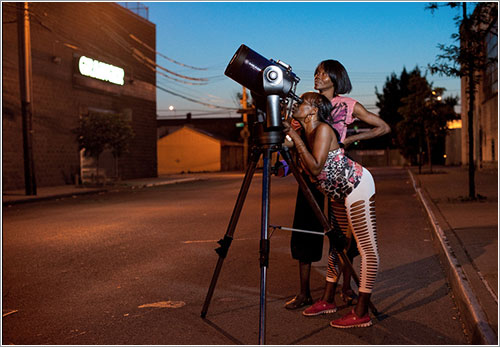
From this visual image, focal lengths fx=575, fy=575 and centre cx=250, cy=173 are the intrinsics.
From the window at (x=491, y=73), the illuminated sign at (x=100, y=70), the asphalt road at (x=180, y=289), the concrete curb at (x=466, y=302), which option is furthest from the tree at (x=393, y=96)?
the concrete curb at (x=466, y=302)

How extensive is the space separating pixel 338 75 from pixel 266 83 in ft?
3.25

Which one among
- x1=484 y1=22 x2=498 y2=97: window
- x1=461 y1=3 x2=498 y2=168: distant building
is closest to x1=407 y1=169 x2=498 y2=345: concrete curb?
x1=461 y1=3 x2=498 y2=168: distant building

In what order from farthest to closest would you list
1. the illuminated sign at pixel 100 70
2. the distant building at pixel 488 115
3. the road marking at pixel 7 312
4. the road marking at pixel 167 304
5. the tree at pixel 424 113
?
the tree at pixel 424 113, the illuminated sign at pixel 100 70, the distant building at pixel 488 115, the road marking at pixel 167 304, the road marking at pixel 7 312

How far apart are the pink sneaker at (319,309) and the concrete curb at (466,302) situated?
1.01 meters

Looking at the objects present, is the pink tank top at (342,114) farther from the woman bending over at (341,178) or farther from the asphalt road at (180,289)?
the asphalt road at (180,289)

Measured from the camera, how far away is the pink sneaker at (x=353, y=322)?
4152mm

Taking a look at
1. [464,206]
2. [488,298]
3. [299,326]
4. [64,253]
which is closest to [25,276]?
[64,253]

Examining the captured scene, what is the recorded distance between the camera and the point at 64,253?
24.9ft

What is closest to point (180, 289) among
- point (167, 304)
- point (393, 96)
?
Answer: point (167, 304)

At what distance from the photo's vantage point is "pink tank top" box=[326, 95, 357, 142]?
441 cm

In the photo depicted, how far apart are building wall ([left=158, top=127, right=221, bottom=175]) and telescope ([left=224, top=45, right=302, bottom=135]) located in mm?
50860

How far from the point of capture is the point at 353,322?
13.6 feet

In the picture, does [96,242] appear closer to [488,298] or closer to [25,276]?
[25,276]

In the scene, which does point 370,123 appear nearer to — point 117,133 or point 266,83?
point 266,83
